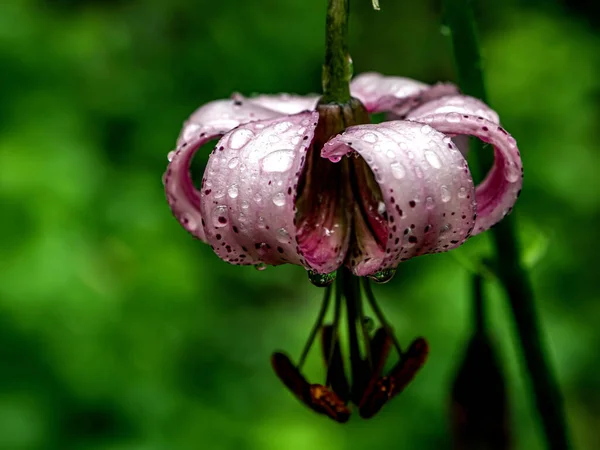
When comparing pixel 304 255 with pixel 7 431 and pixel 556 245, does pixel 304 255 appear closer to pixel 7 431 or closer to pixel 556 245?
pixel 7 431

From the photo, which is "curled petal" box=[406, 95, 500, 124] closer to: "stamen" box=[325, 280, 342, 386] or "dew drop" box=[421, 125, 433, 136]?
"dew drop" box=[421, 125, 433, 136]

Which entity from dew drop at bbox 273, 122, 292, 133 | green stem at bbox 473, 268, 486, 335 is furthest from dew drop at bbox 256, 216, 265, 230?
green stem at bbox 473, 268, 486, 335

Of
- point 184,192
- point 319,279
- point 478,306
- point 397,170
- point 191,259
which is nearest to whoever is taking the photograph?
point 397,170

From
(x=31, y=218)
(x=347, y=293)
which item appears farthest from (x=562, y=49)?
(x=347, y=293)

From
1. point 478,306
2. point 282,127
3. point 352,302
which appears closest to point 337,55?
point 282,127

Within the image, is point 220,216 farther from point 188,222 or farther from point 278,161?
Result: point 188,222

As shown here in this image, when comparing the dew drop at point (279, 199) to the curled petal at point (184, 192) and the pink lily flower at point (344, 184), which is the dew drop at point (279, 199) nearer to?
the pink lily flower at point (344, 184)

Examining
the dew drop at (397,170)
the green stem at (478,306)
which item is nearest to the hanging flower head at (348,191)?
the dew drop at (397,170)

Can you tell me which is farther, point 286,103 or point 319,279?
point 286,103
